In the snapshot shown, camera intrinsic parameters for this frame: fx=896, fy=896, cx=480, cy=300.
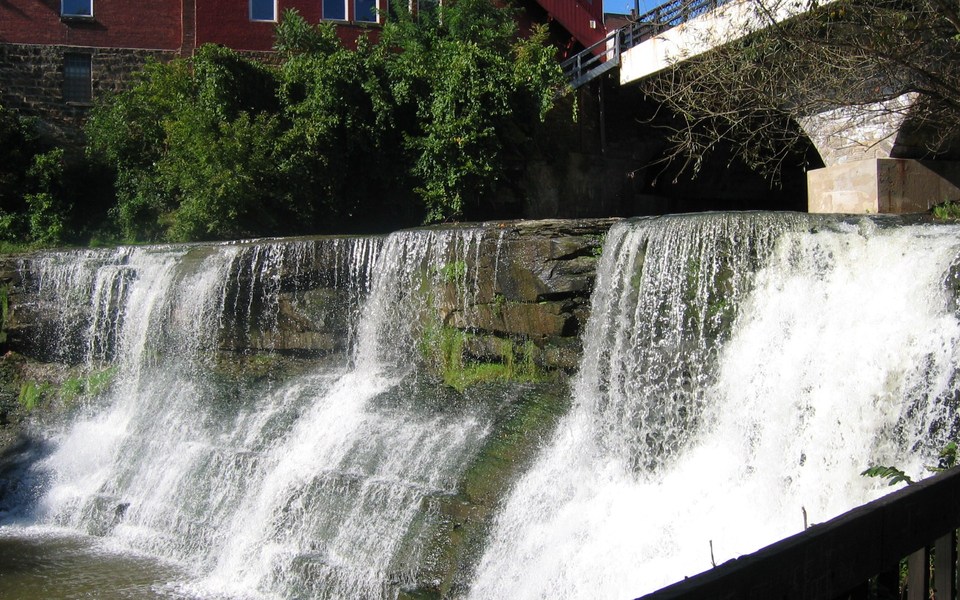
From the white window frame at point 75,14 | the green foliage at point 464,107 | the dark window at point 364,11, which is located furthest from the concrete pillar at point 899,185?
the white window frame at point 75,14

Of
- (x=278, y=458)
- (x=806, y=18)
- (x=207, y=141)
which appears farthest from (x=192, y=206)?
(x=806, y=18)

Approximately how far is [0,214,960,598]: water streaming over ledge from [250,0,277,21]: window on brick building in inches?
365

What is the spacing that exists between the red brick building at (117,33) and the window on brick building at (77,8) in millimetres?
22

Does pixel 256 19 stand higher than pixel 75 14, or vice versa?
pixel 75 14

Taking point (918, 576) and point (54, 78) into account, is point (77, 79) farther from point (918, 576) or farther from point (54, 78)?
point (918, 576)

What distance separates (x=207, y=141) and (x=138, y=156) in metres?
3.37

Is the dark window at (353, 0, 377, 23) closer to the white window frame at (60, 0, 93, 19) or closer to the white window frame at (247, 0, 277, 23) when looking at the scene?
the white window frame at (247, 0, 277, 23)

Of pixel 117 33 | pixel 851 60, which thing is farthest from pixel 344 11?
pixel 851 60

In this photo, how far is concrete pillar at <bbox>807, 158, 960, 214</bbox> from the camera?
1043cm

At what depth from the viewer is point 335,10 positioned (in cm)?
2000

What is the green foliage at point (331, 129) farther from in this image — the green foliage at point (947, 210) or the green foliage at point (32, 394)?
the green foliage at point (947, 210)

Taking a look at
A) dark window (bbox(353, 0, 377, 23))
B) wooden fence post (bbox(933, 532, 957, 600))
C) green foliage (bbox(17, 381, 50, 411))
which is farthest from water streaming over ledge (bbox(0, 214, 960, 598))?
dark window (bbox(353, 0, 377, 23))

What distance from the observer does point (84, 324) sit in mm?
13094

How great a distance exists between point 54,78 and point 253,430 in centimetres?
1340
